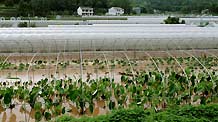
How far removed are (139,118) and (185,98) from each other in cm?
279

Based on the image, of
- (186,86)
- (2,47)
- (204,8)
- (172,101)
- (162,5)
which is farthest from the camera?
(162,5)

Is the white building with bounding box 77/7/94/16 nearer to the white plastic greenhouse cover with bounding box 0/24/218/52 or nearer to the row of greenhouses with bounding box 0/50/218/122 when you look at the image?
the white plastic greenhouse cover with bounding box 0/24/218/52

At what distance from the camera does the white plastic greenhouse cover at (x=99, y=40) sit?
14.7 m

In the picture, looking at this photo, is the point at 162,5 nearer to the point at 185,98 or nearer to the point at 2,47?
the point at 2,47

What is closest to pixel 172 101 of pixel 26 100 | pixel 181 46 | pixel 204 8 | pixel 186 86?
pixel 186 86

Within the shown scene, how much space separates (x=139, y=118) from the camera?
657 cm

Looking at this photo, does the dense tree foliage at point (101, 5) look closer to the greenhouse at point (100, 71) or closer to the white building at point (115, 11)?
the white building at point (115, 11)

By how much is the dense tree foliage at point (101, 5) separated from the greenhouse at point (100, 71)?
2134cm

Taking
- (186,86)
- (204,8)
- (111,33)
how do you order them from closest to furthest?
(186,86) < (111,33) < (204,8)

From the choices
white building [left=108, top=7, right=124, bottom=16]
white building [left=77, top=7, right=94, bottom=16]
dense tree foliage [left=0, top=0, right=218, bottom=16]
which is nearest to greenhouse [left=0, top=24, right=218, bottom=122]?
dense tree foliage [left=0, top=0, right=218, bottom=16]

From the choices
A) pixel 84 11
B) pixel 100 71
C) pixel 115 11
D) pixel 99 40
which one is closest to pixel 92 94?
pixel 100 71

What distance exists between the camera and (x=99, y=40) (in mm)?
15258

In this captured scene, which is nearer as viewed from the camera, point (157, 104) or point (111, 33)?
point (157, 104)

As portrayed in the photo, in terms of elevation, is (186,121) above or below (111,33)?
below
